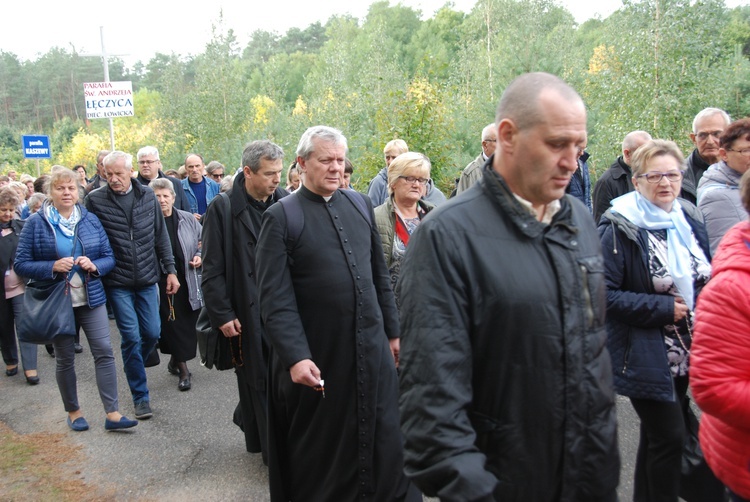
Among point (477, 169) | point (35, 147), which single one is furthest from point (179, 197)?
point (35, 147)

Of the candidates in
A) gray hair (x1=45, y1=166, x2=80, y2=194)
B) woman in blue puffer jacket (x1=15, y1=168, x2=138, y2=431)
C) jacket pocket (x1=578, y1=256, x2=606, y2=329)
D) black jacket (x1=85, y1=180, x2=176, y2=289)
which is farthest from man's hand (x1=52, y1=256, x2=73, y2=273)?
jacket pocket (x1=578, y1=256, x2=606, y2=329)

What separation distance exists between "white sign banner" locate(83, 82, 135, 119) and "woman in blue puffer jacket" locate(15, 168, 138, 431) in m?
12.5

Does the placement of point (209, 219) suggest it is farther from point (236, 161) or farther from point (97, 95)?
point (236, 161)

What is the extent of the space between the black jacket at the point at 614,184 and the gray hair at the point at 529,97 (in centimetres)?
471

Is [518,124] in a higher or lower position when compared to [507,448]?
higher

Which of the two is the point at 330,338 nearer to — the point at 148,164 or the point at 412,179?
the point at 412,179

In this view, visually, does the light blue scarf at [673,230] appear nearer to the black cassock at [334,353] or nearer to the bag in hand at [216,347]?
the black cassock at [334,353]

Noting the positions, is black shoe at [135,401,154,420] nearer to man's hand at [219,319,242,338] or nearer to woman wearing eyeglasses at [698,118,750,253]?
man's hand at [219,319,242,338]

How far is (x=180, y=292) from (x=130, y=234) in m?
1.35

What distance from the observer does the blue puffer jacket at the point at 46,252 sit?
5805 millimetres

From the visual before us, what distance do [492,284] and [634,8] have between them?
19.5 m

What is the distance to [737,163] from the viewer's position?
4.27 m

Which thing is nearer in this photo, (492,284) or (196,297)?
(492,284)

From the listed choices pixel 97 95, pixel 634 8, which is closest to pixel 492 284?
pixel 97 95
